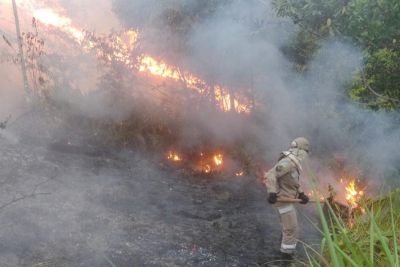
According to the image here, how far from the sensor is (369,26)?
4520mm

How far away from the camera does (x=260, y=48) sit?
10609 mm

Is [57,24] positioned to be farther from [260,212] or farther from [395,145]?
[395,145]

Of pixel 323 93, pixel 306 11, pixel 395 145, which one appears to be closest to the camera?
pixel 306 11

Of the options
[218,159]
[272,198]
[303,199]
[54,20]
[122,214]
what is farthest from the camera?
[54,20]

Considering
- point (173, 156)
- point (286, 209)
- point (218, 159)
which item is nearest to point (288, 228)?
point (286, 209)

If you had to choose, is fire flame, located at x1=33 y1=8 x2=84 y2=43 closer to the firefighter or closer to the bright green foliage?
the firefighter

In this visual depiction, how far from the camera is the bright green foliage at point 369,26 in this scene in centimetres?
438

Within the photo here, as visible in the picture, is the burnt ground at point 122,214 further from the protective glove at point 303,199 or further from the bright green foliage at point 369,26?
the bright green foliage at point 369,26

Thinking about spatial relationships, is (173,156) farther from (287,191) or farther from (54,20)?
(54,20)

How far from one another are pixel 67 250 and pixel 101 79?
637 centimetres

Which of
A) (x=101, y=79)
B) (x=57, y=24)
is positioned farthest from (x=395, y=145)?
(x=57, y=24)

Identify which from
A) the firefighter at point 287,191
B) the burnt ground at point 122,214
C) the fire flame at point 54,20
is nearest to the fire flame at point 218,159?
the burnt ground at point 122,214

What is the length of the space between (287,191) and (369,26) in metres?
2.58

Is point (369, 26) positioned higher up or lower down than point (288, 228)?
higher up
